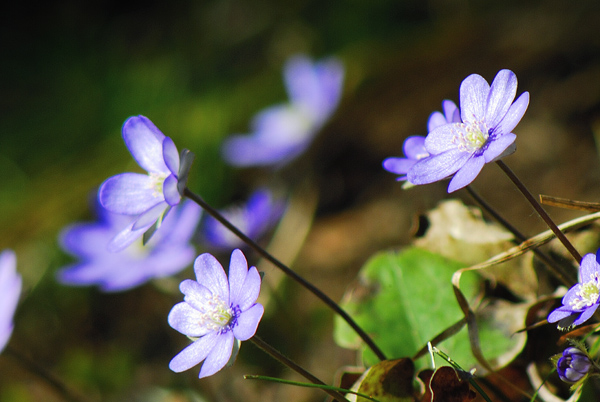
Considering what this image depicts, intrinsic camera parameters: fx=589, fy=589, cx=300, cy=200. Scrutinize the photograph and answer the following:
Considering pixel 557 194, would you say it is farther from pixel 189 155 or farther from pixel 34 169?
pixel 34 169

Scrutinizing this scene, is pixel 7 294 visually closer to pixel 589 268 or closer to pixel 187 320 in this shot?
pixel 187 320

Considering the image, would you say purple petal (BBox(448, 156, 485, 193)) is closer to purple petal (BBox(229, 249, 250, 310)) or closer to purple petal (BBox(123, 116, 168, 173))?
purple petal (BBox(229, 249, 250, 310))

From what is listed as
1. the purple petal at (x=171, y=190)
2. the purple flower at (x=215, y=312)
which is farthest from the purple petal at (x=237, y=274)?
the purple petal at (x=171, y=190)

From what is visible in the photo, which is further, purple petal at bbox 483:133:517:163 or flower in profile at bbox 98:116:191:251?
flower in profile at bbox 98:116:191:251

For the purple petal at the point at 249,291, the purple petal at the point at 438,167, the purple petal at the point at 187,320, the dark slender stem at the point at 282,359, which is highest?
the purple petal at the point at 438,167

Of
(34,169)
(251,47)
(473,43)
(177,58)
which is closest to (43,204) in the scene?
(34,169)

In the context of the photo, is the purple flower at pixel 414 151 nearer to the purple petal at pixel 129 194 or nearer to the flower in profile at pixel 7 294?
the purple petal at pixel 129 194

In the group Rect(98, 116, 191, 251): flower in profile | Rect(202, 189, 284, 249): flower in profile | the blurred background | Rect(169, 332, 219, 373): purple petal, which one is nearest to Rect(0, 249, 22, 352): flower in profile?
the blurred background
